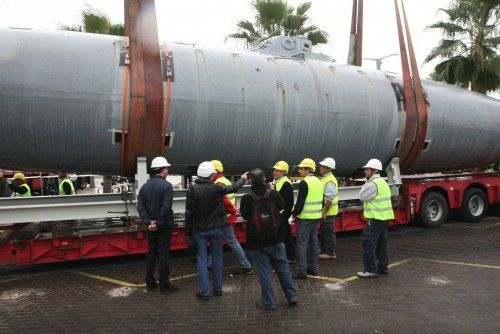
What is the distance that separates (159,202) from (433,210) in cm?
738

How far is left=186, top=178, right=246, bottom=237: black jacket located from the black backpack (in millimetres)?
691

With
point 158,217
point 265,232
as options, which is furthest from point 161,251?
point 265,232

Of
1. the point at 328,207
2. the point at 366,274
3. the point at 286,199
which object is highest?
the point at 286,199

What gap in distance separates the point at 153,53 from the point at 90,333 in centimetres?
414

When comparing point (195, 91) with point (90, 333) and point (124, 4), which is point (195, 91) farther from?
point (90, 333)

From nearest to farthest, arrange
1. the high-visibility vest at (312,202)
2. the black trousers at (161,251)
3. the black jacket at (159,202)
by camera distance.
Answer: the black jacket at (159,202)
the black trousers at (161,251)
the high-visibility vest at (312,202)

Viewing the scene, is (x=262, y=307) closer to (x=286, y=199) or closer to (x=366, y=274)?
(x=286, y=199)

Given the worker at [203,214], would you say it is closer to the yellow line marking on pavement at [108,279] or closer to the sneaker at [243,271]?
the sneaker at [243,271]

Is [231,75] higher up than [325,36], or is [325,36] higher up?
[325,36]

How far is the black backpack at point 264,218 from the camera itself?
16.3 feet

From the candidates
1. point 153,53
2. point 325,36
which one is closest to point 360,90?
point 153,53

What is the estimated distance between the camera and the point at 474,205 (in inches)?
444

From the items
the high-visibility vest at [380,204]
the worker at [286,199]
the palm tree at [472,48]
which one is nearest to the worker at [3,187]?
the worker at [286,199]

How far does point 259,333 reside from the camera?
455cm
